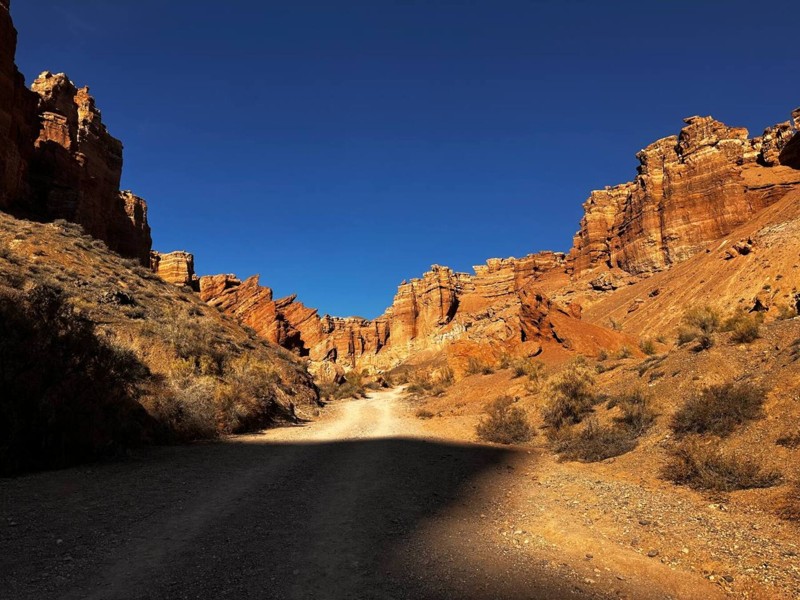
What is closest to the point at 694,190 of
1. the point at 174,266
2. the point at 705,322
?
the point at 705,322

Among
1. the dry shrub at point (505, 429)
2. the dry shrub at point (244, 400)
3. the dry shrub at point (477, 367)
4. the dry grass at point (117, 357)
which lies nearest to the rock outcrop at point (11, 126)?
the dry grass at point (117, 357)

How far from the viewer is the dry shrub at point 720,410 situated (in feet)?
27.2

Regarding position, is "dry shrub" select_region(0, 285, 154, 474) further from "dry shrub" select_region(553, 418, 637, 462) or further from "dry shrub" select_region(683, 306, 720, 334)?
"dry shrub" select_region(683, 306, 720, 334)

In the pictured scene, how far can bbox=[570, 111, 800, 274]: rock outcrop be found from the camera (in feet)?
200

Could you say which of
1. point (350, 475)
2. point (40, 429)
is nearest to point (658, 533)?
point (350, 475)

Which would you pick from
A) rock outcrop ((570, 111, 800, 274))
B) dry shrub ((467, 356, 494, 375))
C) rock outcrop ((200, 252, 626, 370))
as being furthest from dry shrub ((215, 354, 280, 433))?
rock outcrop ((570, 111, 800, 274))

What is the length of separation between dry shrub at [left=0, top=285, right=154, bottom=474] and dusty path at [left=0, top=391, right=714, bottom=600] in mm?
680

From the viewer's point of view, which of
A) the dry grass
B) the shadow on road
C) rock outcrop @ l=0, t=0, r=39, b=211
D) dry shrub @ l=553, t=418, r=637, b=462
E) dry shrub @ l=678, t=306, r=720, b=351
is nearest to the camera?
the shadow on road

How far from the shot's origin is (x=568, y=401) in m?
13.9

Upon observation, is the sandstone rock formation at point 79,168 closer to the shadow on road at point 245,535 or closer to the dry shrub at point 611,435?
the shadow on road at point 245,535

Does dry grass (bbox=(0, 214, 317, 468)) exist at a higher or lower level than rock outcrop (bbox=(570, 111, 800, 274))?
lower

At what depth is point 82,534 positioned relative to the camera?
516 cm

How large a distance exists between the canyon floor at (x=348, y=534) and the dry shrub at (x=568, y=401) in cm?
442

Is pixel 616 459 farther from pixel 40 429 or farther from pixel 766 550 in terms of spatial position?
pixel 40 429
